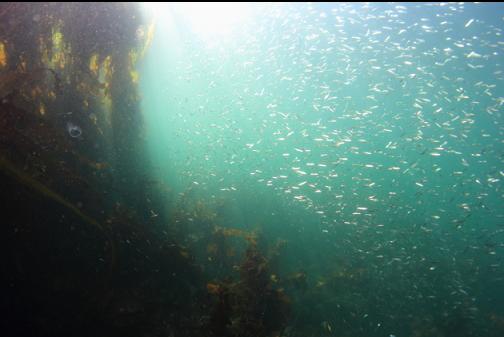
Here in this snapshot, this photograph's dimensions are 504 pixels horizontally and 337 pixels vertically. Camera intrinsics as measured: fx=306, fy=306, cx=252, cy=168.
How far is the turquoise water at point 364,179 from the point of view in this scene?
12617 mm

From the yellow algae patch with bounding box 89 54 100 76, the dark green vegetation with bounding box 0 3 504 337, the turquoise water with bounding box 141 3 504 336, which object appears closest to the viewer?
the dark green vegetation with bounding box 0 3 504 337

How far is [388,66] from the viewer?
24.7 meters

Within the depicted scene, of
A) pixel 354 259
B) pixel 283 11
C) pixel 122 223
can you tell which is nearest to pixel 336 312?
pixel 354 259

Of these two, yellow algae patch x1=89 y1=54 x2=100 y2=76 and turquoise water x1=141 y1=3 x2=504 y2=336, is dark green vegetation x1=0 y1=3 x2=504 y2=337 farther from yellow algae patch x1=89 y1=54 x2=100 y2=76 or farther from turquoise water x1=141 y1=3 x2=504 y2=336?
turquoise water x1=141 y1=3 x2=504 y2=336

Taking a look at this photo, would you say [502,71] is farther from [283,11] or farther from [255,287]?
[255,287]

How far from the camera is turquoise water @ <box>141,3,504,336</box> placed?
41.4 ft

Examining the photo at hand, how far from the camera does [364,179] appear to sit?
17078mm

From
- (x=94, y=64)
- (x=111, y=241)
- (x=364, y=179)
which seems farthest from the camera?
(x=364, y=179)

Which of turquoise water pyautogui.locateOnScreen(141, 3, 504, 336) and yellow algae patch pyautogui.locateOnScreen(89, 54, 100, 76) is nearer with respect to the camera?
yellow algae patch pyautogui.locateOnScreen(89, 54, 100, 76)

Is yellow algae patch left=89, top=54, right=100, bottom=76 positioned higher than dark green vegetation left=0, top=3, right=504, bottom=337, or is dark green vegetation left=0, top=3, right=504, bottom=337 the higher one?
yellow algae patch left=89, top=54, right=100, bottom=76

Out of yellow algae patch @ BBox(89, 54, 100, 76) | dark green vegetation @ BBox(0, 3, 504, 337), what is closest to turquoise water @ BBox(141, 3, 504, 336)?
dark green vegetation @ BBox(0, 3, 504, 337)

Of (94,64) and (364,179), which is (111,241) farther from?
(364,179)

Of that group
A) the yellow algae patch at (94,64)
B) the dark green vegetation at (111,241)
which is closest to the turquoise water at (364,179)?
the dark green vegetation at (111,241)

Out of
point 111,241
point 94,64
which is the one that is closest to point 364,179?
point 94,64
